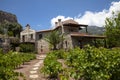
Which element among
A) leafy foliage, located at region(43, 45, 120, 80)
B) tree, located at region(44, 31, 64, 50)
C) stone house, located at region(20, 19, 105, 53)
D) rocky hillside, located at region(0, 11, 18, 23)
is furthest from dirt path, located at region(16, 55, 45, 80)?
rocky hillside, located at region(0, 11, 18, 23)

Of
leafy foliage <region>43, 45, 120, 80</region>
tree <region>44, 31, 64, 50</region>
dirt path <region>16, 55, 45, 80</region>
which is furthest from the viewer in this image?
tree <region>44, 31, 64, 50</region>

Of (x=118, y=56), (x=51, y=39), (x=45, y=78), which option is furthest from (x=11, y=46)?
(x=118, y=56)

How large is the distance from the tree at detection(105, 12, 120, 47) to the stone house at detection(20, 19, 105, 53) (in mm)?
2011

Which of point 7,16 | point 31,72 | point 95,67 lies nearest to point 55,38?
point 31,72

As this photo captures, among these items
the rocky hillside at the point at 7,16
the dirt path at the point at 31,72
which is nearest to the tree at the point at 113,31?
the dirt path at the point at 31,72

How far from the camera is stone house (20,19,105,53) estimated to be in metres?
36.2

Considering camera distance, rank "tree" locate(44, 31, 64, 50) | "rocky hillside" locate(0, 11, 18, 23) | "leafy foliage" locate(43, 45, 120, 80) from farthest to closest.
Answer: "rocky hillside" locate(0, 11, 18, 23) → "tree" locate(44, 31, 64, 50) → "leafy foliage" locate(43, 45, 120, 80)

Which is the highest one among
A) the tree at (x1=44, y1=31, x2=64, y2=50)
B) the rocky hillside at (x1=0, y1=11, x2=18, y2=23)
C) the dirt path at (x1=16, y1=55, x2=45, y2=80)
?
the rocky hillside at (x1=0, y1=11, x2=18, y2=23)

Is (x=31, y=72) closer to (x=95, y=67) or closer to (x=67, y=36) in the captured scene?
(x=95, y=67)

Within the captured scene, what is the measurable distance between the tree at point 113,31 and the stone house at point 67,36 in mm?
2011

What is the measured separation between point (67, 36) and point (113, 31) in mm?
8325

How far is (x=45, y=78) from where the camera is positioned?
10961mm

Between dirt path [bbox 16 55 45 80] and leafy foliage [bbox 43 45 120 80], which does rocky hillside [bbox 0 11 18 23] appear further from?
leafy foliage [bbox 43 45 120 80]

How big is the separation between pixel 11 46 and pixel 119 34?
68.9 ft
